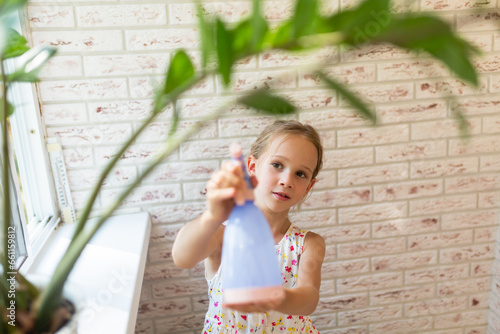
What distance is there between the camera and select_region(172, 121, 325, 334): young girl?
3.38 feet

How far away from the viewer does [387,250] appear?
180cm

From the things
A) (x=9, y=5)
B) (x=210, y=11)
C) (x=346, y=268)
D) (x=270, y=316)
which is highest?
(x=210, y=11)

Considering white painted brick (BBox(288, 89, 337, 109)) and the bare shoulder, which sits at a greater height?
white painted brick (BBox(288, 89, 337, 109))

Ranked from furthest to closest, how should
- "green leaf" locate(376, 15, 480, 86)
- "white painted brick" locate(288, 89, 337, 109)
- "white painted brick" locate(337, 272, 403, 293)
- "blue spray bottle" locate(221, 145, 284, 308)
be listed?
"white painted brick" locate(337, 272, 403, 293) → "white painted brick" locate(288, 89, 337, 109) → "blue spray bottle" locate(221, 145, 284, 308) → "green leaf" locate(376, 15, 480, 86)

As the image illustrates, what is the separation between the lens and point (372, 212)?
174 centimetres

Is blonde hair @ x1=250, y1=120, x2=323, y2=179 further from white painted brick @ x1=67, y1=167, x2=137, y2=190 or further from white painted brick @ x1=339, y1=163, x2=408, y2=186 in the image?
white painted brick @ x1=67, y1=167, x2=137, y2=190

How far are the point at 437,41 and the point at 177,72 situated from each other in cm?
28

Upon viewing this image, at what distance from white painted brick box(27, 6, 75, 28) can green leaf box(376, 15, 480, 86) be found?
1.28 m

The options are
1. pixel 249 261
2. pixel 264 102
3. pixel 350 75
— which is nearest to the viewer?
pixel 264 102

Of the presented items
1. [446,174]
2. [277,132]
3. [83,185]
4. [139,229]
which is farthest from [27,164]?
[446,174]

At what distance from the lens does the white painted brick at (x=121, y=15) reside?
55.0 inches

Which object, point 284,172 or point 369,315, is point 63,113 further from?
point 369,315

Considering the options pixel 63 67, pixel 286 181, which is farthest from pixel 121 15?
pixel 286 181

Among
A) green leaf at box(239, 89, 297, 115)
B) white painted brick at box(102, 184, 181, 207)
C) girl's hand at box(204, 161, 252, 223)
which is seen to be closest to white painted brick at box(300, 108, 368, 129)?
white painted brick at box(102, 184, 181, 207)
